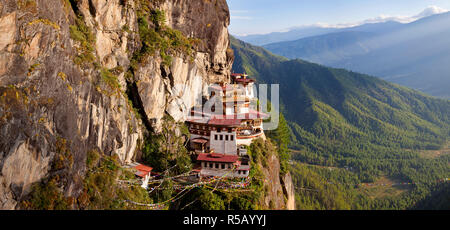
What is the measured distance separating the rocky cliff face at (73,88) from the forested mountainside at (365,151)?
1912 inches

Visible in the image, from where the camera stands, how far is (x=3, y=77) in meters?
16.5

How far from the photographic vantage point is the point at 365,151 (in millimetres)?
131000

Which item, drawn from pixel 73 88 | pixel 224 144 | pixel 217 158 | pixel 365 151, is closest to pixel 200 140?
pixel 224 144

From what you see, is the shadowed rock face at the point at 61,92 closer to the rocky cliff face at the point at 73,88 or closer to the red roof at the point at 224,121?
the rocky cliff face at the point at 73,88

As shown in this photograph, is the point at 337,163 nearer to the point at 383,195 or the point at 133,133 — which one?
the point at 383,195

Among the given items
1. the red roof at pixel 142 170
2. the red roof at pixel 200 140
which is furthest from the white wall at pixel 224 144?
the red roof at pixel 142 170

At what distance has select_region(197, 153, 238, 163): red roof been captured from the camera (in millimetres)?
30766

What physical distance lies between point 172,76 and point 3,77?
19.8m

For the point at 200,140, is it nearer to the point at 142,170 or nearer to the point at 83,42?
the point at 142,170

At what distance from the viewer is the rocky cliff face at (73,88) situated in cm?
1689

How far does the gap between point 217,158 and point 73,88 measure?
15930 mm

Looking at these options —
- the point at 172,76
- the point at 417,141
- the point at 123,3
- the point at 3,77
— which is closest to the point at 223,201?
the point at 172,76

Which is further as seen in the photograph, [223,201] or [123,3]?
[123,3]

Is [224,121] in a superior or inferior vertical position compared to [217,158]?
superior
